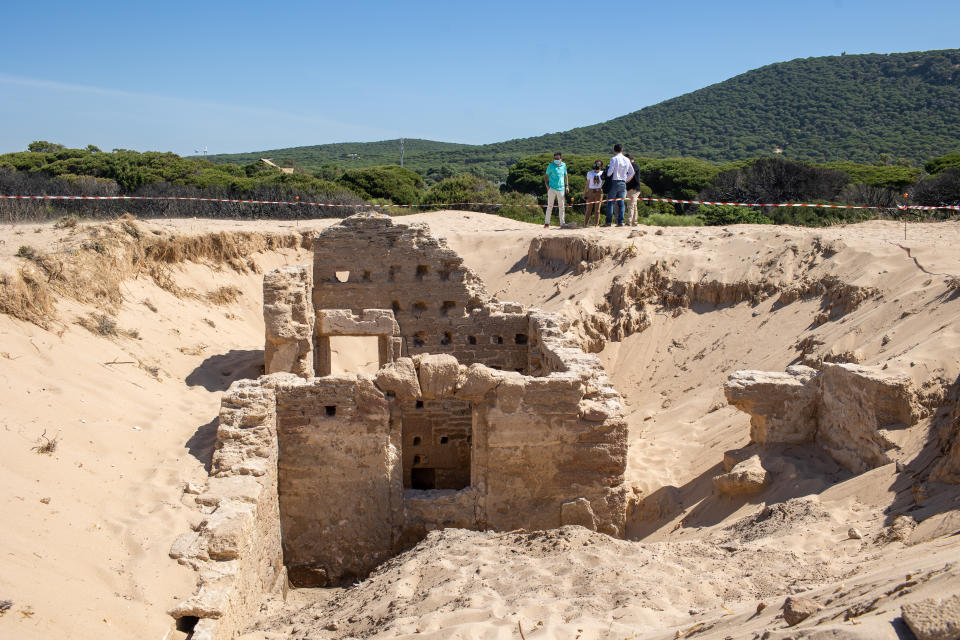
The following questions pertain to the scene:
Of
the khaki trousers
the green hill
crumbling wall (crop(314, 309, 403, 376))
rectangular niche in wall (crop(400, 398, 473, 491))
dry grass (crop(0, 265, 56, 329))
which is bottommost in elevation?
rectangular niche in wall (crop(400, 398, 473, 491))

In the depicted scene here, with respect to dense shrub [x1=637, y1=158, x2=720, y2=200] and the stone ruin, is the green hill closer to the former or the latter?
dense shrub [x1=637, y1=158, x2=720, y2=200]

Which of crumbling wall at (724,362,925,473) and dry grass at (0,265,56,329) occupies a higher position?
dry grass at (0,265,56,329)

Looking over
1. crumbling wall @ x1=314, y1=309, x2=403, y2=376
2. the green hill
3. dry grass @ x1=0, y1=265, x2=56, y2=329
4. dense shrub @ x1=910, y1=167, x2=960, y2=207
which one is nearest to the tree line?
dense shrub @ x1=910, y1=167, x2=960, y2=207

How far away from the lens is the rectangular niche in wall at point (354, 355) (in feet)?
44.2

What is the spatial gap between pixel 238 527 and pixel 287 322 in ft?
15.2

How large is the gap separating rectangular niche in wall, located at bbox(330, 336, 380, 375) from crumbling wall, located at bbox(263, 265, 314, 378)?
2961 millimetres

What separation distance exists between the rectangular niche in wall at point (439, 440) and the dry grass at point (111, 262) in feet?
14.9

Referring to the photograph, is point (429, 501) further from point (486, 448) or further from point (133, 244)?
point (133, 244)

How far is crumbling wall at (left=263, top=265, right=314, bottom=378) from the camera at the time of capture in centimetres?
971

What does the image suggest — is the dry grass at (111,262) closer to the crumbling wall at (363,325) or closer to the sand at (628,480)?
the sand at (628,480)

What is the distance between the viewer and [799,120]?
173 feet

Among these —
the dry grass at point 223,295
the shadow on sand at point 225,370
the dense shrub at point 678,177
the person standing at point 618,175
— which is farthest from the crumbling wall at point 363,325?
the dense shrub at point 678,177

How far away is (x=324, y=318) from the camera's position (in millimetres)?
10734

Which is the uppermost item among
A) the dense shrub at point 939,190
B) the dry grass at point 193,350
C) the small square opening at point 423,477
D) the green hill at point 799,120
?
the green hill at point 799,120
